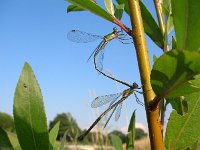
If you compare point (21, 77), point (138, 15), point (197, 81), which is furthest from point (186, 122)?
point (21, 77)

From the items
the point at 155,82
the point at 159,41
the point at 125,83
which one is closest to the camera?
the point at 155,82

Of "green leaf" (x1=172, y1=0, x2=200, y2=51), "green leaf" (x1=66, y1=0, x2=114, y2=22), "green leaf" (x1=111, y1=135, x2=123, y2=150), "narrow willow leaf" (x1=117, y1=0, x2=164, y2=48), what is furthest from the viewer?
"green leaf" (x1=111, y1=135, x2=123, y2=150)

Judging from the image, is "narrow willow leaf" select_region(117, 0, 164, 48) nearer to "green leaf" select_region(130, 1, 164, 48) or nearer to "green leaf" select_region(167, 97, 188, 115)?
"green leaf" select_region(130, 1, 164, 48)

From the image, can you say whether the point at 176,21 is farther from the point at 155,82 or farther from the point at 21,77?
the point at 21,77

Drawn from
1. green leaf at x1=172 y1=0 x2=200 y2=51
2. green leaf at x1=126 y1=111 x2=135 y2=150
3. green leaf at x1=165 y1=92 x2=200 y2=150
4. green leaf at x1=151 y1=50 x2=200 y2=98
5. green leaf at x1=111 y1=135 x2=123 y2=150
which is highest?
green leaf at x1=172 y1=0 x2=200 y2=51

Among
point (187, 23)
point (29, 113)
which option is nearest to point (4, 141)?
point (29, 113)

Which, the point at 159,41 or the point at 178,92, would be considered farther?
the point at 159,41

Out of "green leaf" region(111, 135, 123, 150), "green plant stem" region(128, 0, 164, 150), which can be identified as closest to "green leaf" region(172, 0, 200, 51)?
"green plant stem" region(128, 0, 164, 150)
